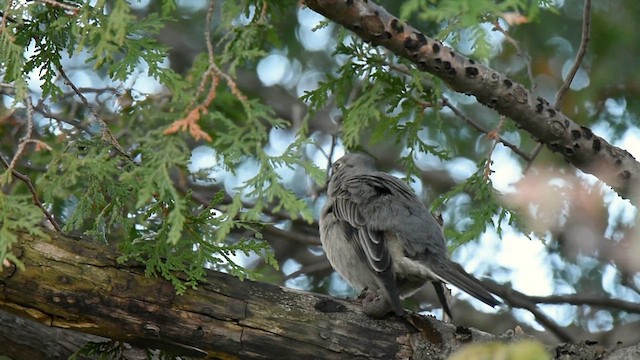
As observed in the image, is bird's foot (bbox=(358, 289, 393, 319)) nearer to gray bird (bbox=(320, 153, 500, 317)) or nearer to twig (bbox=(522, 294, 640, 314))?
gray bird (bbox=(320, 153, 500, 317))

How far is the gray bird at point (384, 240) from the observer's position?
4672 millimetres

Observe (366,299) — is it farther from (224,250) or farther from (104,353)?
(104,353)

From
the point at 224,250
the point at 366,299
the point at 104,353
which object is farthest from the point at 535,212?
the point at 104,353

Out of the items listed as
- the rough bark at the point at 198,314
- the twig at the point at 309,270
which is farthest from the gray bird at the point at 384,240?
the twig at the point at 309,270

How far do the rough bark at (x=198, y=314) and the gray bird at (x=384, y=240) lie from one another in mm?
219

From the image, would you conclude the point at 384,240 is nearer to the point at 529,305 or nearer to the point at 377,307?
the point at 377,307

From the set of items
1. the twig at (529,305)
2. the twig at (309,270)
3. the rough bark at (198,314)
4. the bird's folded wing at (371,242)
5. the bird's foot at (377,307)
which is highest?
the twig at (309,270)

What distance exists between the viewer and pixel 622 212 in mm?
6953

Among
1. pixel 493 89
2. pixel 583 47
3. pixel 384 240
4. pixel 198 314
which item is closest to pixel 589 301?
pixel 384 240

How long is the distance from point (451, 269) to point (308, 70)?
Result: 482 cm

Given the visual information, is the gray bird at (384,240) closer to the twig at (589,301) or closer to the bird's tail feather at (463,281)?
the bird's tail feather at (463,281)

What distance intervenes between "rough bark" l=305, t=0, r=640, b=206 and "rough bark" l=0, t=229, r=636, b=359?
110 centimetres

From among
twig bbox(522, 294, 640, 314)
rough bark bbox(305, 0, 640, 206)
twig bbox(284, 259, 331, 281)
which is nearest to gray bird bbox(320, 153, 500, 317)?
rough bark bbox(305, 0, 640, 206)

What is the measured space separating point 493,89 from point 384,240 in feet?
3.58
